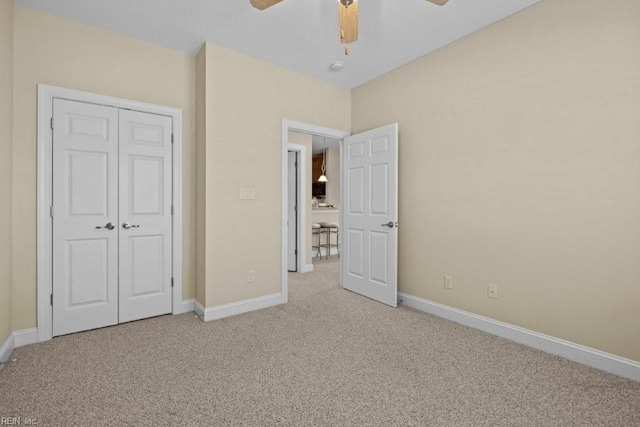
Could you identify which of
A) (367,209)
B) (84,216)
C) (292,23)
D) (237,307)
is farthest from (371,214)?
(84,216)

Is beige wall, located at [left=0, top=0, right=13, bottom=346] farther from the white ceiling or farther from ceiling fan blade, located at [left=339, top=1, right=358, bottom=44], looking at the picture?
ceiling fan blade, located at [left=339, top=1, right=358, bottom=44]

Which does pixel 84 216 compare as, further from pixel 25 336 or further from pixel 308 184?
pixel 308 184

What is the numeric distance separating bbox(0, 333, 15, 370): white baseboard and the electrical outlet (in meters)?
3.75

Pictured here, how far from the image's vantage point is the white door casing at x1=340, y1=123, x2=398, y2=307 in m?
3.40

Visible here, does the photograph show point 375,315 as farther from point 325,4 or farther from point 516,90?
point 325,4

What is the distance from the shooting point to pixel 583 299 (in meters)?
2.21

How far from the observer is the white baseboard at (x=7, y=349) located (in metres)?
2.12

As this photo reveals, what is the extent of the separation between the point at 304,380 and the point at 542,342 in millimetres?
1894

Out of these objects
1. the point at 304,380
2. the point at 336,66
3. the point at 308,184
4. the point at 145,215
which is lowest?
the point at 304,380

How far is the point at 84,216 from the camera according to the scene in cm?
269

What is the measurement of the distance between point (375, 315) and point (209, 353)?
1.63 metres

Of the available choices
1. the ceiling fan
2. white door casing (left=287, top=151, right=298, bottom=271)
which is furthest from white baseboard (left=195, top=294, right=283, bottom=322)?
the ceiling fan

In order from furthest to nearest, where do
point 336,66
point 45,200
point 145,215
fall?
Answer: point 336,66
point 145,215
point 45,200

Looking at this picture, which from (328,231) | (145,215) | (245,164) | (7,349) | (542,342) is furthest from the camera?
(328,231)
